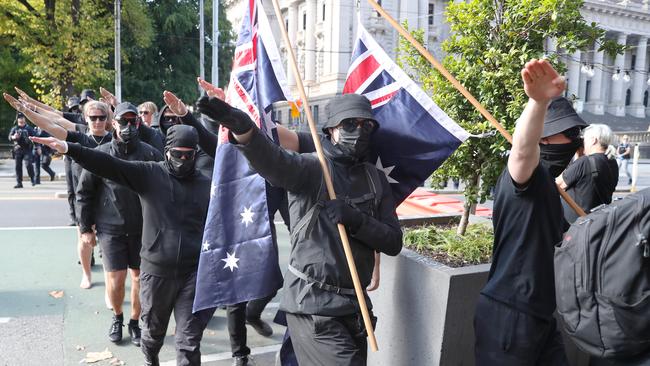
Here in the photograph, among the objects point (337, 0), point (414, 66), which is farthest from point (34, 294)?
point (337, 0)

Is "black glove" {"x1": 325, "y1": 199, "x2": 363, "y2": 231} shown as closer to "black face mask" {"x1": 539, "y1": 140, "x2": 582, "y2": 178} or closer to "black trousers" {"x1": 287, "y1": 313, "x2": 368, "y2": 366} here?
"black trousers" {"x1": 287, "y1": 313, "x2": 368, "y2": 366}

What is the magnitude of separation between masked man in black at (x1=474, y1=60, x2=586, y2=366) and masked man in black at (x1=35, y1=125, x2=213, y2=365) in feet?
6.75

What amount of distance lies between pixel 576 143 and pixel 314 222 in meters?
1.37

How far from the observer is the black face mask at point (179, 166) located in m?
3.73

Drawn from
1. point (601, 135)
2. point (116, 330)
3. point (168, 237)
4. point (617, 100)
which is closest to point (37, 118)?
point (168, 237)

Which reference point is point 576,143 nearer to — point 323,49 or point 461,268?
point 461,268

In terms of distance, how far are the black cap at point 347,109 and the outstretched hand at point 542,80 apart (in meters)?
1.00

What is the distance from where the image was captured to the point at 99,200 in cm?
493

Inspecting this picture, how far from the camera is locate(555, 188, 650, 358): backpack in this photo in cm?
197

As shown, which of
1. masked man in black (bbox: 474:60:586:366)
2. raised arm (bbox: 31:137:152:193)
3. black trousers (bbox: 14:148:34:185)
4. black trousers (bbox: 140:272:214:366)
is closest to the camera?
masked man in black (bbox: 474:60:586:366)

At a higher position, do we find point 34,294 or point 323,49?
point 323,49

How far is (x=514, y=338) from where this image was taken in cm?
247

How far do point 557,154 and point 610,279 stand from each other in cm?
77

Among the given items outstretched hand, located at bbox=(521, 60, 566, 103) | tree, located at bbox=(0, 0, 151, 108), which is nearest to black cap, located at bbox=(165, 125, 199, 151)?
outstretched hand, located at bbox=(521, 60, 566, 103)
